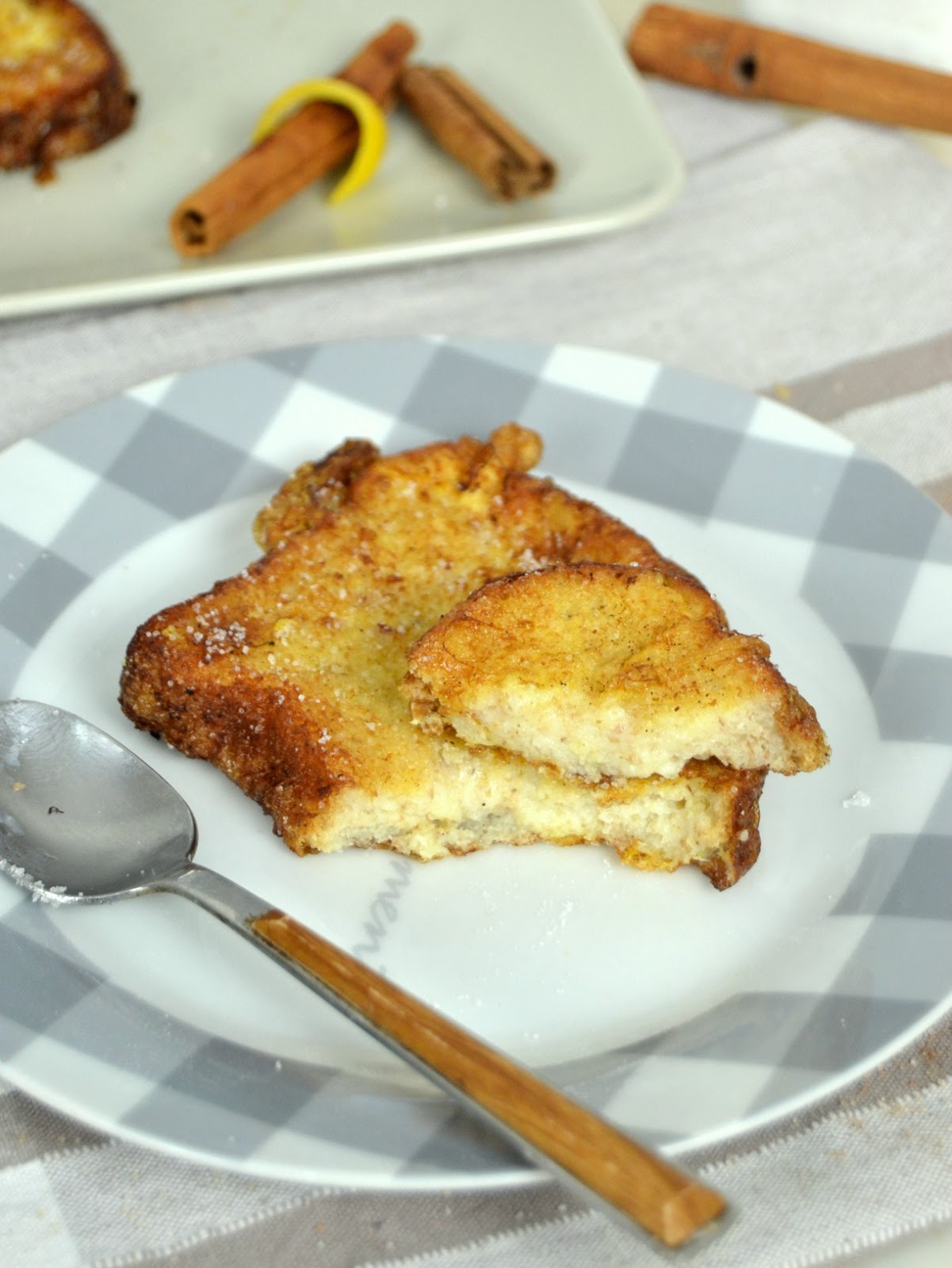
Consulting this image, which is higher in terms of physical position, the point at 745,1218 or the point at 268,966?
the point at 268,966

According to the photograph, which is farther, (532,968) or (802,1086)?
(532,968)

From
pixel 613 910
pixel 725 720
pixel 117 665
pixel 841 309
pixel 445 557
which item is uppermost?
pixel 117 665

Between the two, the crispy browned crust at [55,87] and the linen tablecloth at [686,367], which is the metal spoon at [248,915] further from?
the crispy browned crust at [55,87]

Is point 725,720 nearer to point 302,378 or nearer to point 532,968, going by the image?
point 532,968

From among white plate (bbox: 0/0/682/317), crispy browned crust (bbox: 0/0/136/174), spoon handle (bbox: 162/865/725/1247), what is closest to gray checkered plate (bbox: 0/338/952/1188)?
spoon handle (bbox: 162/865/725/1247)

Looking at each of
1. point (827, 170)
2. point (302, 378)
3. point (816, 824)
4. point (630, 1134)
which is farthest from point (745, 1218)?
point (827, 170)

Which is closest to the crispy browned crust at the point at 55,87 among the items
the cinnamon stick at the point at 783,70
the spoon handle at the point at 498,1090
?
the cinnamon stick at the point at 783,70
